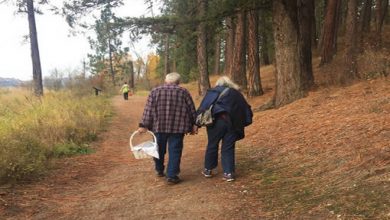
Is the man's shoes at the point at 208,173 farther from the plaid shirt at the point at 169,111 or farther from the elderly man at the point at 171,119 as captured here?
the plaid shirt at the point at 169,111

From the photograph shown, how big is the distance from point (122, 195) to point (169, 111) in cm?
149

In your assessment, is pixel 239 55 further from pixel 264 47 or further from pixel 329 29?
pixel 264 47

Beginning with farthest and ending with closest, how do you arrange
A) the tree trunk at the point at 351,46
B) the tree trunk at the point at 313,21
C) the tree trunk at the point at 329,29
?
1. the tree trunk at the point at 329,29
2. the tree trunk at the point at 313,21
3. the tree trunk at the point at 351,46

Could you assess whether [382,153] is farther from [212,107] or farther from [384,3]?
[384,3]

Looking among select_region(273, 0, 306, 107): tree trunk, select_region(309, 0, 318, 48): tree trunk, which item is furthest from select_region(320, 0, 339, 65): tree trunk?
select_region(273, 0, 306, 107): tree trunk

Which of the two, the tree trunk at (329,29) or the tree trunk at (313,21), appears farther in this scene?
the tree trunk at (329,29)

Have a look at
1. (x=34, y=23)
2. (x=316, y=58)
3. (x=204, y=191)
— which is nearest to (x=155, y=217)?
(x=204, y=191)

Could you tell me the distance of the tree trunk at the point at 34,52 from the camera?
22916 mm

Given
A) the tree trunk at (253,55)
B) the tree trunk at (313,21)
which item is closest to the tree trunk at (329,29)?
the tree trunk at (313,21)

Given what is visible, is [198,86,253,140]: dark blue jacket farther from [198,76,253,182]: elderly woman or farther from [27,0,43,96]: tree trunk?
[27,0,43,96]: tree trunk

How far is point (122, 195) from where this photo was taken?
6.97 meters

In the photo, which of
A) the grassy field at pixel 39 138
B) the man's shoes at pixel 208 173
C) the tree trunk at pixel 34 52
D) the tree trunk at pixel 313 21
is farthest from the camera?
the tree trunk at pixel 34 52

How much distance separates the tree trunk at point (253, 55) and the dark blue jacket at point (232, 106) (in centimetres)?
1133

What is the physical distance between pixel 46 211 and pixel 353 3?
1291 centimetres
